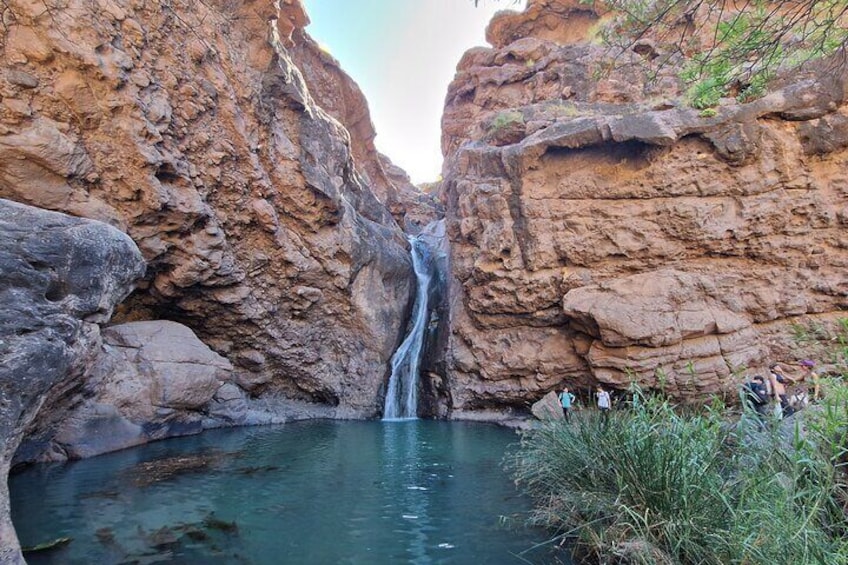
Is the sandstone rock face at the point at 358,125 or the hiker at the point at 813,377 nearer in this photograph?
the hiker at the point at 813,377

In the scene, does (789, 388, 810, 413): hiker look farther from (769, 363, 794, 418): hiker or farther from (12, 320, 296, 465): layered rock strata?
(12, 320, 296, 465): layered rock strata

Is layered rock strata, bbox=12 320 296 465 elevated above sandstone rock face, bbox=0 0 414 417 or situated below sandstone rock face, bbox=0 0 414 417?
below

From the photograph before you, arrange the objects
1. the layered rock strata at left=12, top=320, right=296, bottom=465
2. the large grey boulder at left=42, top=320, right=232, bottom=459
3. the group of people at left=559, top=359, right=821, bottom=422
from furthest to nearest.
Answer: the large grey boulder at left=42, top=320, right=232, bottom=459
the layered rock strata at left=12, top=320, right=296, bottom=465
the group of people at left=559, top=359, right=821, bottom=422

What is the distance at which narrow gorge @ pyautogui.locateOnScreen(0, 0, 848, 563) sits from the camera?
11.0m

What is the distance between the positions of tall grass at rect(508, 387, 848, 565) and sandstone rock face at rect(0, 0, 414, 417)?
Result: 474 inches

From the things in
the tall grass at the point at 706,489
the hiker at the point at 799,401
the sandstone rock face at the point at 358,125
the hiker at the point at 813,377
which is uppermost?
the sandstone rock face at the point at 358,125

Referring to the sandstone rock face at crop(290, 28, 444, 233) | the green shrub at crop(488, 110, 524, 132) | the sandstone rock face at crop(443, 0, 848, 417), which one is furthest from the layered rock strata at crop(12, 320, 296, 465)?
the sandstone rock face at crop(290, 28, 444, 233)

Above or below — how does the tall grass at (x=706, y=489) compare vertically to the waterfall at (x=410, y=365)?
below

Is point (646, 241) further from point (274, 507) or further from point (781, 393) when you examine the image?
point (274, 507)

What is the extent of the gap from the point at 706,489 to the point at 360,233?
15.2 m

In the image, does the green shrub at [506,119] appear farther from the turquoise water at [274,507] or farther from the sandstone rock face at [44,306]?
the sandstone rock face at [44,306]

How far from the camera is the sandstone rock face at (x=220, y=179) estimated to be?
1074 centimetres

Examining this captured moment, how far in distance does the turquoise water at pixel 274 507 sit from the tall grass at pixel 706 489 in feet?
3.02

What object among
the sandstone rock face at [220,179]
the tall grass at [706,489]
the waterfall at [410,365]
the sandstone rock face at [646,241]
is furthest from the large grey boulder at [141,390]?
the tall grass at [706,489]
